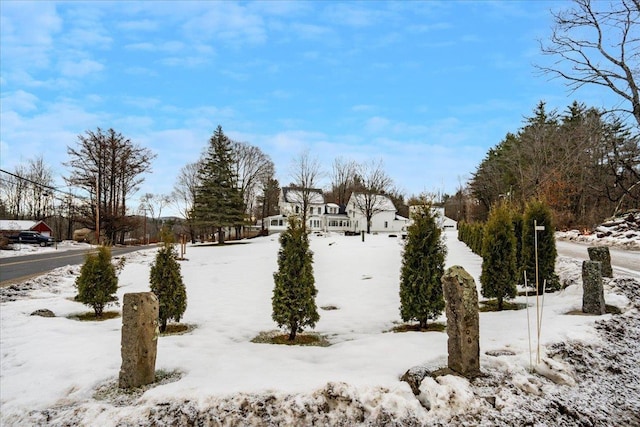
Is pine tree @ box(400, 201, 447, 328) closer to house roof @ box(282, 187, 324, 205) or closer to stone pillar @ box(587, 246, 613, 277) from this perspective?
stone pillar @ box(587, 246, 613, 277)

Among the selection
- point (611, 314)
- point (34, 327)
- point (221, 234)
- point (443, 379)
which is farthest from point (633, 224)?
point (221, 234)

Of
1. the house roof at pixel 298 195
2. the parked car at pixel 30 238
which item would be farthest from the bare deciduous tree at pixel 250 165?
the parked car at pixel 30 238

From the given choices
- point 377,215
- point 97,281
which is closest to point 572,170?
point 97,281

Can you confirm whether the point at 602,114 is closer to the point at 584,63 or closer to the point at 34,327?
the point at 584,63

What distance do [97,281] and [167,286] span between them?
239cm

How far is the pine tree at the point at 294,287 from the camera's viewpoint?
5.84 m

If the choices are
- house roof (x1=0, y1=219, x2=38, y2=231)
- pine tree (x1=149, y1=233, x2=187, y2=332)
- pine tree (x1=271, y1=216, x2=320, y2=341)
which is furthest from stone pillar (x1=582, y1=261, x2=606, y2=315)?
house roof (x1=0, y1=219, x2=38, y2=231)

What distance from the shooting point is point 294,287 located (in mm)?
5844

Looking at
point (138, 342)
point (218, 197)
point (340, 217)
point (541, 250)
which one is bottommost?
point (138, 342)

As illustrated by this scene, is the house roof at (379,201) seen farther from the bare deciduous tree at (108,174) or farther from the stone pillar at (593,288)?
the stone pillar at (593,288)

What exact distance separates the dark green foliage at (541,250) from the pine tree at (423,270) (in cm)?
359

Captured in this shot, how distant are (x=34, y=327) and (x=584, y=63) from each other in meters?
16.7

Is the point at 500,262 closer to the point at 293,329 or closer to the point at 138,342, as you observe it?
the point at 293,329

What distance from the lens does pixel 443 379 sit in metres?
3.75
